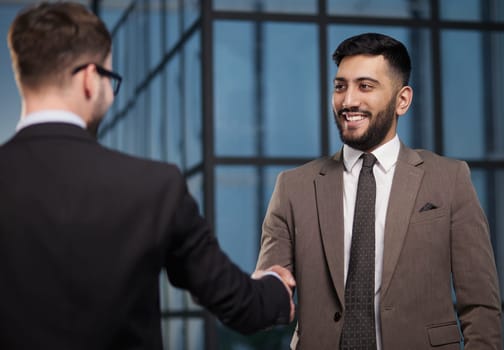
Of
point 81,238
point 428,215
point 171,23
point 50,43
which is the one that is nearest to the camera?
point 81,238

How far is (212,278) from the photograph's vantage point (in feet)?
6.95

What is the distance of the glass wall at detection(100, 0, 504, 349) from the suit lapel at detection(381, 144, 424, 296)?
4.34m

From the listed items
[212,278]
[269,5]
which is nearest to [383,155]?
[212,278]

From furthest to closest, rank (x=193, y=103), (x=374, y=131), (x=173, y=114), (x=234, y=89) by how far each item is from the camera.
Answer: (x=173, y=114) < (x=193, y=103) < (x=234, y=89) < (x=374, y=131)

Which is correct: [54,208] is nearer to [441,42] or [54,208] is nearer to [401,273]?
[401,273]

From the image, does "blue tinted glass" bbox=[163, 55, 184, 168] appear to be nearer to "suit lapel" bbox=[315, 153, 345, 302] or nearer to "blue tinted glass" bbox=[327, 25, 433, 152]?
"blue tinted glass" bbox=[327, 25, 433, 152]

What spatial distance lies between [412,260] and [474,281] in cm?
22

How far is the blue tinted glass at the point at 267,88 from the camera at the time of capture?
7.64 metres

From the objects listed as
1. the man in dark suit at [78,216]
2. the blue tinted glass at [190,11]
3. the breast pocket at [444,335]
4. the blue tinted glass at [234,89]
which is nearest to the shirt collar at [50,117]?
the man in dark suit at [78,216]

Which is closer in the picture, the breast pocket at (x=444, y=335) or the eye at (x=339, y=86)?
the breast pocket at (x=444, y=335)

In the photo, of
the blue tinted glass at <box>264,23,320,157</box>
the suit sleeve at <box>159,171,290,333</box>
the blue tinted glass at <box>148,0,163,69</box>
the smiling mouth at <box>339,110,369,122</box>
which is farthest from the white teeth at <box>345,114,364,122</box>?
the blue tinted glass at <box>148,0,163,69</box>

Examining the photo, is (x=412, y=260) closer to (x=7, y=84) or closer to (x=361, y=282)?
(x=361, y=282)

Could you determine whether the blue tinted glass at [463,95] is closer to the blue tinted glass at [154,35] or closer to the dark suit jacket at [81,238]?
the blue tinted glass at [154,35]

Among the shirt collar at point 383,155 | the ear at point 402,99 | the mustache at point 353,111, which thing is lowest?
the shirt collar at point 383,155
